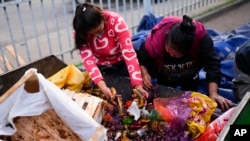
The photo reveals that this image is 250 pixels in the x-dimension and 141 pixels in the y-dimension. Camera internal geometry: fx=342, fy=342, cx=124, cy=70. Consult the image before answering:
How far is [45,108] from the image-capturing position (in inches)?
77.8

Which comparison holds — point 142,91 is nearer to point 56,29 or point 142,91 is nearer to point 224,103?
point 224,103

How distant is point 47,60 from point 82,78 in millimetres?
340

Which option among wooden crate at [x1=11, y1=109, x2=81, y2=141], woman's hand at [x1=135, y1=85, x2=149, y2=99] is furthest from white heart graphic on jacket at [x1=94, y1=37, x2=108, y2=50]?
wooden crate at [x1=11, y1=109, x2=81, y2=141]

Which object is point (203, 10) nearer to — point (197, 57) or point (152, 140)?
point (197, 57)

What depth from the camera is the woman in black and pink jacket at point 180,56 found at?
2.27m

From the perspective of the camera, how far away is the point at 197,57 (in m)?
2.55

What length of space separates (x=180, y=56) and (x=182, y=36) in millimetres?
273

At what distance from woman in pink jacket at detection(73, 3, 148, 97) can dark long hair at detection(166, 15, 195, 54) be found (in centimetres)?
45

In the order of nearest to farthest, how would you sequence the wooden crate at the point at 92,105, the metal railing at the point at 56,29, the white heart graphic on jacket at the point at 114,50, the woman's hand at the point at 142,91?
the wooden crate at the point at 92,105 → the woman's hand at the point at 142,91 → the white heart graphic on jacket at the point at 114,50 → the metal railing at the point at 56,29

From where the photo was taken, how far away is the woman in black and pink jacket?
2266mm

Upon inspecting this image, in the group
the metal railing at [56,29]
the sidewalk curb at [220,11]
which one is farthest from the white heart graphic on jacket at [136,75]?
the sidewalk curb at [220,11]

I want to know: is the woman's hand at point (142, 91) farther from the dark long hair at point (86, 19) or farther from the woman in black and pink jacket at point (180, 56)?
the dark long hair at point (86, 19)

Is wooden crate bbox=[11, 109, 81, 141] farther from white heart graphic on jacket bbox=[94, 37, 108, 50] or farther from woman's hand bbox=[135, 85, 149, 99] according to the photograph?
white heart graphic on jacket bbox=[94, 37, 108, 50]

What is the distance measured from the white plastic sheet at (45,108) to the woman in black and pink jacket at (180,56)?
80 centimetres
